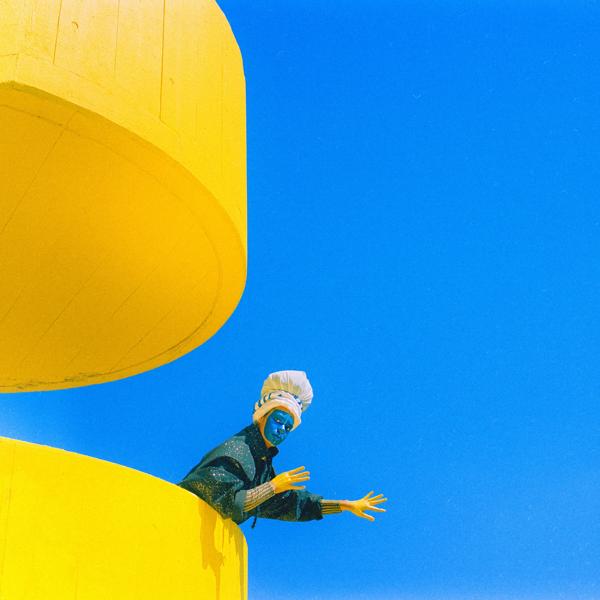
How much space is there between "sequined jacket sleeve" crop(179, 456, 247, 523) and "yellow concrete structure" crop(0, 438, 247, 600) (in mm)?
198

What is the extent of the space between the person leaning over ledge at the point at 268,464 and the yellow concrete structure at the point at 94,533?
1.12 feet

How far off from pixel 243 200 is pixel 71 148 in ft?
3.18

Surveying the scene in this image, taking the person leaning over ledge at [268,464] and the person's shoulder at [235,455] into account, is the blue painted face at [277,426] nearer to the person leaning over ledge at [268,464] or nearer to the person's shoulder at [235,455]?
the person leaning over ledge at [268,464]

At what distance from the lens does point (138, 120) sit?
4.09m

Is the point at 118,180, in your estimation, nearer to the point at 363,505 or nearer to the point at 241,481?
the point at 241,481

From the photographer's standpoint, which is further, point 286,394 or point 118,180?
point 286,394

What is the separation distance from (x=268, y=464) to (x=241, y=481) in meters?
0.53

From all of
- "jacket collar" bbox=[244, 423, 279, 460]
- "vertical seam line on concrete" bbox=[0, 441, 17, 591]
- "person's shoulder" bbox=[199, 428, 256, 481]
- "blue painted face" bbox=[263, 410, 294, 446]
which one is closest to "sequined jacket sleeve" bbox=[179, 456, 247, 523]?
"person's shoulder" bbox=[199, 428, 256, 481]

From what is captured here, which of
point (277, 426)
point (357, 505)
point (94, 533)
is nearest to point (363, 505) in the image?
point (357, 505)

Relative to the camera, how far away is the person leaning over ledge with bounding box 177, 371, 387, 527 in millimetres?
5083

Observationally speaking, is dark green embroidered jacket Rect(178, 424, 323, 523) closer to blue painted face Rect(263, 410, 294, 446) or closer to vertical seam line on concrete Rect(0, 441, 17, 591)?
blue painted face Rect(263, 410, 294, 446)

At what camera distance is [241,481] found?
519 cm

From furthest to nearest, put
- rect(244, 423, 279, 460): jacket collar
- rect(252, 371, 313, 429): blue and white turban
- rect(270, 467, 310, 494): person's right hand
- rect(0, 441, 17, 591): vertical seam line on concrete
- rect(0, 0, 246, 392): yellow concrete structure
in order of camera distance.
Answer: rect(252, 371, 313, 429): blue and white turban < rect(244, 423, 279, 460): jacket collar < rect(270, 467, 310, 494): person's right hand < rect(0, 0, 246, 392): yellow concrete structure < rect(0, 441, 17, 591): vertical seam line on concrete

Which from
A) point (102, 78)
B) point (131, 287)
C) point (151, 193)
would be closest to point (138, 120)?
point (102, 78)
